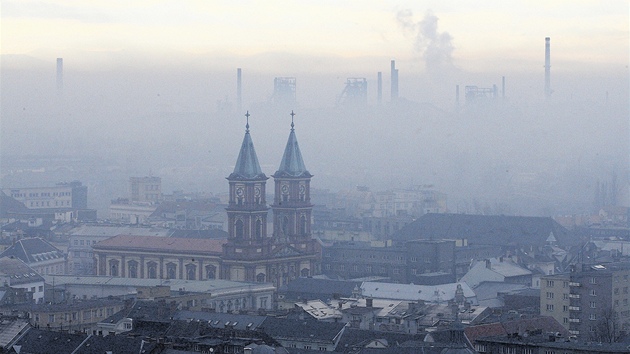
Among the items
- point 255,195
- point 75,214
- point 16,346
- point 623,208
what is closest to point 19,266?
point 255,195

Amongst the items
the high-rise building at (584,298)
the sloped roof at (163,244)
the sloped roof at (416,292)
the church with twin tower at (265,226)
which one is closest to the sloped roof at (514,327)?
the high-rise building at (584,298)

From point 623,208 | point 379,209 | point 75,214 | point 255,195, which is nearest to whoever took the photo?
point 255,195

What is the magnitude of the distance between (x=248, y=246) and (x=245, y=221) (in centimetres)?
159

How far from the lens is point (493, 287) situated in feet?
306

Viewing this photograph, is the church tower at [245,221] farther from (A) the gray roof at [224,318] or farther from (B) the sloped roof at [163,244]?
(A) the gray roof at [224,318]

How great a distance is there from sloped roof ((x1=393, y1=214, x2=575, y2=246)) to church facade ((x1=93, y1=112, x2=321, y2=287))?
19002mm

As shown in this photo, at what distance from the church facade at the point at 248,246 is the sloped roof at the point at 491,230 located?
62.3 ft

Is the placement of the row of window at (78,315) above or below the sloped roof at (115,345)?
below

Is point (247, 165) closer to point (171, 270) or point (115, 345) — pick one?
point (171, 270)

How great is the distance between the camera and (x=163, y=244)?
11169cm

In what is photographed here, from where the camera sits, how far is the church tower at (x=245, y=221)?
347 feet

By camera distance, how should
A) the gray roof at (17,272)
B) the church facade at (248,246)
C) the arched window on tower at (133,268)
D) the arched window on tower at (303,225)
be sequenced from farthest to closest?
the arched window on tower at (133,268) → the arched window on tower at (303,225) → the church facade at (248,246) → the gray roof at (17,272)

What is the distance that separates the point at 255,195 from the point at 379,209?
239 feet

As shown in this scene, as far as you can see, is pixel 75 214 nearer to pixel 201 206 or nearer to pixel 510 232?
pixel 201 206
